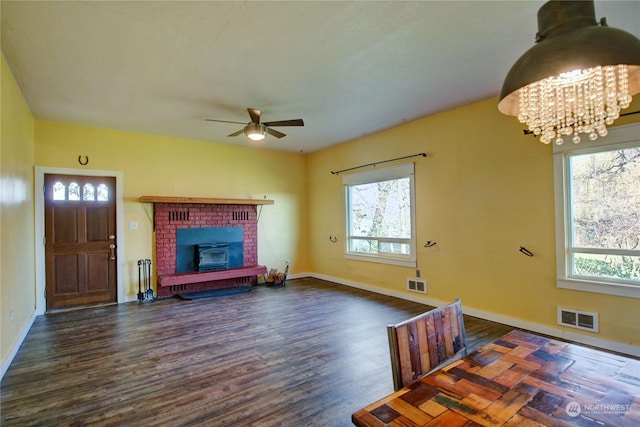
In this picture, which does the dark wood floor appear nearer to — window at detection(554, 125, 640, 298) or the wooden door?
the wooden door

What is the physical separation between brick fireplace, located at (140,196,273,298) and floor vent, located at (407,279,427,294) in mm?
2745

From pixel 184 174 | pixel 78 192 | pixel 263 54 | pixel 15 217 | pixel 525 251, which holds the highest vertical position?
pixel 263 54

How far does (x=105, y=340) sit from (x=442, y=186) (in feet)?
15.3

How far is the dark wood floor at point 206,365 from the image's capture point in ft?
7.38

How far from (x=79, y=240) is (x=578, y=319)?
6.65 meters

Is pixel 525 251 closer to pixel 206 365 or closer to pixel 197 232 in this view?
pixel 206 365

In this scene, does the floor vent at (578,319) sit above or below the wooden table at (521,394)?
below

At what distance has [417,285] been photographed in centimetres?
504

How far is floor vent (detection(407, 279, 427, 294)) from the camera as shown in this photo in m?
4.94

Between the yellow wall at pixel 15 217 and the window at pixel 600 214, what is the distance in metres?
5.44

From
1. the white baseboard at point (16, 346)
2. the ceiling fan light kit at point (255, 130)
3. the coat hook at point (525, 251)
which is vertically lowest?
the white baseboard at point (16, 346)

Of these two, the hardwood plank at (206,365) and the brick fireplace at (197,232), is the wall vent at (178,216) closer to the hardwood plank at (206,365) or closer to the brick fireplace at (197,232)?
the brick fireplace at (197,232)

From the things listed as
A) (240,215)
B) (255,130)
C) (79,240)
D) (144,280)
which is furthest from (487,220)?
(79,240)

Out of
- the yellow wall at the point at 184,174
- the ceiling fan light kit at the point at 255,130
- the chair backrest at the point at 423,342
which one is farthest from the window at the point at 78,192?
the chair backrest at the point at 423,342
